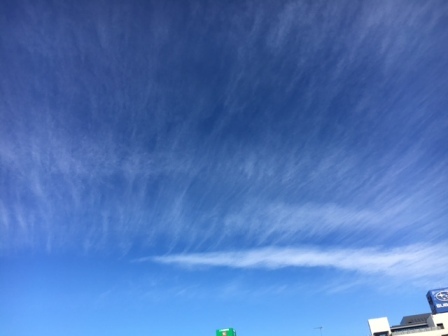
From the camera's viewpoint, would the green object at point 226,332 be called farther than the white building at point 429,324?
Yes

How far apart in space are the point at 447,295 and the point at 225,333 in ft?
212

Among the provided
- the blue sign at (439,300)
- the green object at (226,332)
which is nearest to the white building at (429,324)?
the blue sign at (439,300)

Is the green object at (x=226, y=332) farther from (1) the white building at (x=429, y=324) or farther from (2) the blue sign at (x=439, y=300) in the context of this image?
(2) the blue sign at (x=439, y=300)

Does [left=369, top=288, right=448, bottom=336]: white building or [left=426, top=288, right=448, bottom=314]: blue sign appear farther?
[left=426, top=288, right=448, bottom=314]: blue sign

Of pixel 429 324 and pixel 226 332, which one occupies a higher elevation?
pixel 226 332

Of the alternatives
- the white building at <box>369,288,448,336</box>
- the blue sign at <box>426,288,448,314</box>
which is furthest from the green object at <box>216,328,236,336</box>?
the blue sign at <box>426,288,448,314</box>

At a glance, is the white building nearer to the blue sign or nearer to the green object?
the blue sign

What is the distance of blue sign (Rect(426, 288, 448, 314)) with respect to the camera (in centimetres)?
9156

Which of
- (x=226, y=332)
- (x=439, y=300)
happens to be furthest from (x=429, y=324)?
(x=226, y=332)

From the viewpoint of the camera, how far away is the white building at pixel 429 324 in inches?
3465

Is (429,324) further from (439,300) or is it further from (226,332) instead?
(226,332)

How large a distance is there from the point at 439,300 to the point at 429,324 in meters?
6.96

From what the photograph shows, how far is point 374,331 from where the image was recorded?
95.9 meters

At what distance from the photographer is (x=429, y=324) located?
9250 cm
